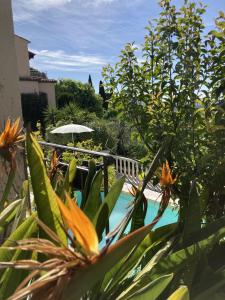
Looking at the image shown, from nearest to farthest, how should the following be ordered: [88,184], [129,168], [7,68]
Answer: [88,184] → [7,68] → [129,168]

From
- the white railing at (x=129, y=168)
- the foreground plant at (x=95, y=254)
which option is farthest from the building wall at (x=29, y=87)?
Answer: the foreground plant at (x=95, y=254)

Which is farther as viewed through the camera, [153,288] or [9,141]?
[9,141]

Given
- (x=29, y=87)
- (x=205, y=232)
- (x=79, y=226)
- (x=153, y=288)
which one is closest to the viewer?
(x=79, y=226)

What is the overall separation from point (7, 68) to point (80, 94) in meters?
22.4

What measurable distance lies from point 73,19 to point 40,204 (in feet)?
20.9

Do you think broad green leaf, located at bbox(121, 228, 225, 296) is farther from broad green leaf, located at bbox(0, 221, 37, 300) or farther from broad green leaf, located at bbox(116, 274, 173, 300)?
broad green leaf, located at bbox(0, 221, 37, 300)

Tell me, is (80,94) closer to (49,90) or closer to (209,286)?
(49,90)

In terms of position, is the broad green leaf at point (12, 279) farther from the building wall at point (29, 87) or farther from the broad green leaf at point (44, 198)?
the building wall at point (29, 87)

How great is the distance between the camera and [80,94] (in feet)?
81.5

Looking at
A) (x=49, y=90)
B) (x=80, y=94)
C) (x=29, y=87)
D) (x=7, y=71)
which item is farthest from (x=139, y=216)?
(x=80, y=94)

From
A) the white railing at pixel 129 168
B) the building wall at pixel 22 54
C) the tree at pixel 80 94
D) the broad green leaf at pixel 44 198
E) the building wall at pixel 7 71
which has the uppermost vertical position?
the building wall at pixel 22 54

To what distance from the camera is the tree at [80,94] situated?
2351cm

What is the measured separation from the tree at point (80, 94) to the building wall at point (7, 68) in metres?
19.3

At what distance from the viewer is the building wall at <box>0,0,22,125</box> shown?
8.96 ft
